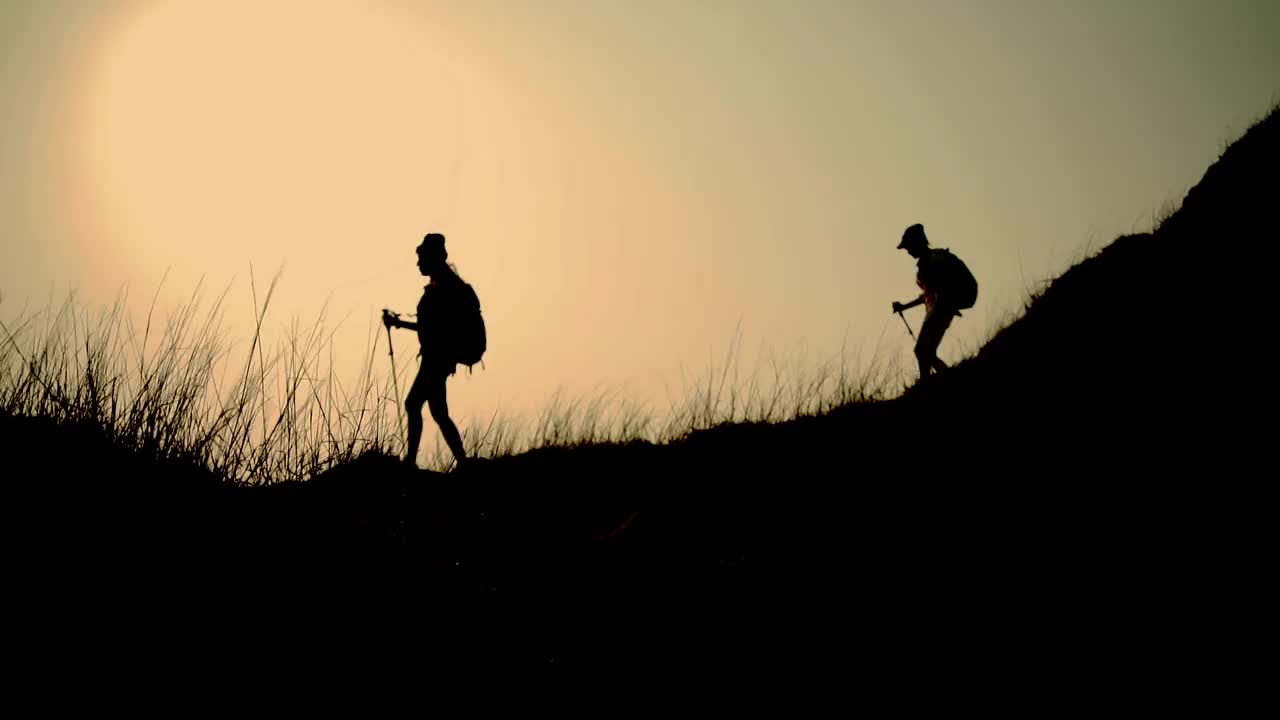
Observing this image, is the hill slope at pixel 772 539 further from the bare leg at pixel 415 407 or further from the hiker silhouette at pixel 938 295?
the hiker silhouette at pixel 938 295

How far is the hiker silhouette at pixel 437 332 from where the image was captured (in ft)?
19.9

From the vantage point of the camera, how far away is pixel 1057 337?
592 cm

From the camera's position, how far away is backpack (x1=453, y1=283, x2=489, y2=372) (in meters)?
6.15

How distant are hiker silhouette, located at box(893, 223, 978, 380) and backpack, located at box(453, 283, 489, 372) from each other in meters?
3.67

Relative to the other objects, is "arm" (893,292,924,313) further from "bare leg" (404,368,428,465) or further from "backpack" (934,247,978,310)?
"bare leg" (404,368,428,465)

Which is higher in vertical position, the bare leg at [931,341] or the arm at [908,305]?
the arm at [908,305]

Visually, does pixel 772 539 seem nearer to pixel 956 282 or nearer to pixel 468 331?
pixel 468 331

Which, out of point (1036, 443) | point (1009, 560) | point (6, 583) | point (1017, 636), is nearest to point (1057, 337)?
point (1036, 443)

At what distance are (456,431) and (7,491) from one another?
A: 3.15 m

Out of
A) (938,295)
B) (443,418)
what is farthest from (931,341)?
(443,418)

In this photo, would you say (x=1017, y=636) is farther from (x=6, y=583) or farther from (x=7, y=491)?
(x=7, y=491)

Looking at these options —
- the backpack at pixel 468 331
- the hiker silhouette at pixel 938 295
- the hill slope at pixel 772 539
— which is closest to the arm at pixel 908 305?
the hiker silhouette at pixel 938 295

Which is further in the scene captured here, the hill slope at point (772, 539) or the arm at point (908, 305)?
the arm at point (908, 305)

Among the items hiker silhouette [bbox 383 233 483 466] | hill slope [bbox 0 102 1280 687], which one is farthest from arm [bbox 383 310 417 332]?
hill slope [bbox 0 102 1280 687]
